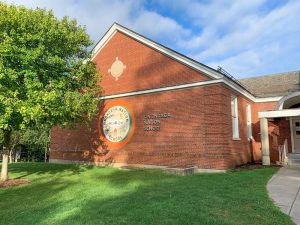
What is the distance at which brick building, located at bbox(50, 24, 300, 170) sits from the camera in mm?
14328

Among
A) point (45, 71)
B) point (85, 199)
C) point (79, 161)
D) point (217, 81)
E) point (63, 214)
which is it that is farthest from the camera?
point (79, 161)

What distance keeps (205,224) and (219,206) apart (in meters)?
1.40

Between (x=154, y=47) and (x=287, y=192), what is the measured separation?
11195 millimetres

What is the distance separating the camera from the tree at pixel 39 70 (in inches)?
406

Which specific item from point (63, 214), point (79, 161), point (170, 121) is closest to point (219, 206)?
point (63, 214)

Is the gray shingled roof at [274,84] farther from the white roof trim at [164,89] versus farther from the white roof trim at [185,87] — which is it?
the white roof trim at [164,89]

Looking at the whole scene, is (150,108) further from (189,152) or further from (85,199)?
(85,199)

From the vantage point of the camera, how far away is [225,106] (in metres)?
14.5

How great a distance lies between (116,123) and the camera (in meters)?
18.2

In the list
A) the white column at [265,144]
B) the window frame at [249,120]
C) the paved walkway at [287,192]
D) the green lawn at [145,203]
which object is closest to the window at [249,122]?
the window frame at [249,120]

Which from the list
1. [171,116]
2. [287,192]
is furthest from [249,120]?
[287,192]

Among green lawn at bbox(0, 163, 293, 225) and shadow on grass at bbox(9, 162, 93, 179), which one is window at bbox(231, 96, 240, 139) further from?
shadow on grass at bbox(9, 162, 93, 179)

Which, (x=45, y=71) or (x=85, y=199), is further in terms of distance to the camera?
(x=45, y=71)

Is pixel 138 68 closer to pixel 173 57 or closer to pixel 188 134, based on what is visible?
pixel 173 57
